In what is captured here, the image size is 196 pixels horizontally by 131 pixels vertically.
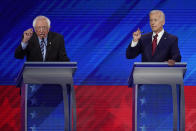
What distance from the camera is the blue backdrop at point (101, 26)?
6117mm

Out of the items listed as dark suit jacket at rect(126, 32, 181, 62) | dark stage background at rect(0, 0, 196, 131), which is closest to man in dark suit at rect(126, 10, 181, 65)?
dark suit jacket at rect(126, 32, 181, 62)

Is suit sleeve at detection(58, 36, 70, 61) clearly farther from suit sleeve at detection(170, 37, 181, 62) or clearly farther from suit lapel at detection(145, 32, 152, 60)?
suit sleeve at detection(170, 37, 181, 62)

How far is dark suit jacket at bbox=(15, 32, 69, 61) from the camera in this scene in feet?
14.6

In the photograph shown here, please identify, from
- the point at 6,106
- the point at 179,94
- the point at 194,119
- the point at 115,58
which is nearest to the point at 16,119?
the point at 6,106

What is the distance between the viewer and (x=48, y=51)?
4.45m

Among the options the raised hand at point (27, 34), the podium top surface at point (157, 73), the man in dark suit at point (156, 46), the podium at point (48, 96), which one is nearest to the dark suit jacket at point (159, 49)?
the man in dark suit at point (156, 46)

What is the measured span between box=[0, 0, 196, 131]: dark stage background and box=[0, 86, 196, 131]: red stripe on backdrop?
1 centimetres

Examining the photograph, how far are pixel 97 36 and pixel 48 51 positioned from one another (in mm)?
1779

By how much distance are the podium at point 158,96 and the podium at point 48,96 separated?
51cm

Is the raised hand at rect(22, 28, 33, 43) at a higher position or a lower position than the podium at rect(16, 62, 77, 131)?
higher

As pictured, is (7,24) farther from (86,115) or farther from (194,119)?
(194,119)

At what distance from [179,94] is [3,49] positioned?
265 centimetres

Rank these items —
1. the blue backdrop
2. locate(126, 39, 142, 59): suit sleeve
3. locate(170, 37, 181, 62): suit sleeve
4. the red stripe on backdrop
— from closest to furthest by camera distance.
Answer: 1. locate(170, 37, 181, 62): suit sleeve
2. locate(126, 39, 142, 59): suit sleeve
3. the red stripe on backdrop
4. the blue backdrop

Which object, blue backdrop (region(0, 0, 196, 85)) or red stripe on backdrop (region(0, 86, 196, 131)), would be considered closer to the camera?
red stripe on backdrop (region(0, 86, 196, 131))
